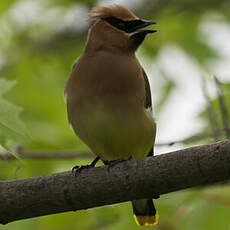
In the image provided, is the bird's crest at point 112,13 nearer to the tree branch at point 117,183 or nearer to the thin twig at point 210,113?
the thin twig at point 210,113

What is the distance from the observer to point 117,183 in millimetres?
3748

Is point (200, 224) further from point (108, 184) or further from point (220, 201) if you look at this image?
point (108, 184)

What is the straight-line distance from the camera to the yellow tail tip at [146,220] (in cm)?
505

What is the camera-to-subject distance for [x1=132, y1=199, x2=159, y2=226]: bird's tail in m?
5.13

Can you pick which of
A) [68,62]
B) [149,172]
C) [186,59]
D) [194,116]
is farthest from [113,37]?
[68,62]

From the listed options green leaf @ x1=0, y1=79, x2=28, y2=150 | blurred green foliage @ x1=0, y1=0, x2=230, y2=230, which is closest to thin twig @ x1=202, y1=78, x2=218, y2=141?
blurred green foliage @ x1=0, y1=0, x2=230, y2=230

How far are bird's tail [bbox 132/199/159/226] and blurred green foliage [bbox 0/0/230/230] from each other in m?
0.09

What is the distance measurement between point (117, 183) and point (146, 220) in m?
1.59

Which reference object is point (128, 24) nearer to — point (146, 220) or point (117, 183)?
point (146, 220)

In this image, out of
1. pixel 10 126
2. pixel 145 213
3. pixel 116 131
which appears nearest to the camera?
pixel 10 126

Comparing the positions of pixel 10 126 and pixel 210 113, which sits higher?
pixel 10 126

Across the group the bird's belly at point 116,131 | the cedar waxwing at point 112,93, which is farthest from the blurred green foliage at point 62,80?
the bird's belly at point 116,131

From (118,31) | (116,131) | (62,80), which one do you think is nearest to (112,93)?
(116,131)

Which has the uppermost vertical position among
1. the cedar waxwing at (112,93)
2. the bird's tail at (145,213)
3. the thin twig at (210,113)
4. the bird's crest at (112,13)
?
the bird's crest at (112,13)
